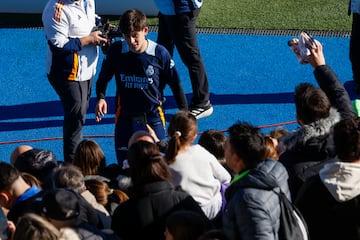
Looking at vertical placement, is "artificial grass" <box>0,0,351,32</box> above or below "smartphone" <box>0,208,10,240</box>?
above

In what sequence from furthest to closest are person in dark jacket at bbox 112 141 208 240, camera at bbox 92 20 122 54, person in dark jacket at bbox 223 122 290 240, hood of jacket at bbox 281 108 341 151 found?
1. camera at bbox 92 20 122 54
2. hood of jacket at bbox 281 108 341 151
3. person in dark jacket at bbox 112 141 208 240
4. person in dark jacket at bbox 223 122 290 240

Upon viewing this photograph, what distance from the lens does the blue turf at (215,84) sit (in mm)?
7293

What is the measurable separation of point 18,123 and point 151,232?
12.8 feet

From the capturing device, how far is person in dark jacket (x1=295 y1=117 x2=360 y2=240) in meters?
3.76

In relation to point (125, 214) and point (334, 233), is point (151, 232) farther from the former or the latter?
point (334, 233)

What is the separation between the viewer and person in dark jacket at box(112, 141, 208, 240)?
3857 mm

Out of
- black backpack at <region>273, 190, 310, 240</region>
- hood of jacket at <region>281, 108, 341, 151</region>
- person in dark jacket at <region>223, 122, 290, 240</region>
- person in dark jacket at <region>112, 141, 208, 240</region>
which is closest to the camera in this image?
person in dark jacket at <region>223, 122, 290, 240</region>

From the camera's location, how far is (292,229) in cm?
372

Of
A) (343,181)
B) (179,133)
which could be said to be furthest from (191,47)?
(343,181)

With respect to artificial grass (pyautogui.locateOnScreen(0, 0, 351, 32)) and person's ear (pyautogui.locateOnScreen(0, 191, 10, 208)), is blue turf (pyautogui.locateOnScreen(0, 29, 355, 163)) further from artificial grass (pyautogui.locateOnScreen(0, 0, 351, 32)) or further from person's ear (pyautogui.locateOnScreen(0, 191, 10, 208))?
person's ear (pyautogui.locateOnScreen(0, 191, 10, 208))

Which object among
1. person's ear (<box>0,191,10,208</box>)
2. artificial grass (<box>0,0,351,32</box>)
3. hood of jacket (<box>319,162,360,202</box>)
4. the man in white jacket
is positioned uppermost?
artificial grass (<box>0,0,351,32</box>)

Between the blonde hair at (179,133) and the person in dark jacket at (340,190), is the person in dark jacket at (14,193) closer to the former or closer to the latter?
the blonde hair at (179,133)

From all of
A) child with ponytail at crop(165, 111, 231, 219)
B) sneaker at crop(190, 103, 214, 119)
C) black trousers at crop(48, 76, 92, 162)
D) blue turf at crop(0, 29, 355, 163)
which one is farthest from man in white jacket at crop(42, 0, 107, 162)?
child with ponytail at crop(165, 111, 231, 219)

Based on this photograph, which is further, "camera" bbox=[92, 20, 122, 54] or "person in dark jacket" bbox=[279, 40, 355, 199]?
"camera" bbox=[92, 20, 122, 54]
